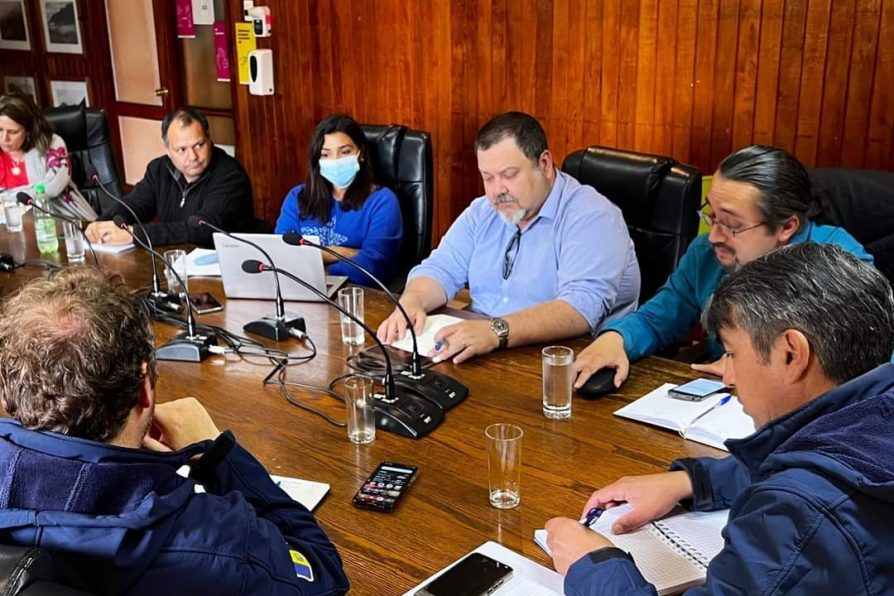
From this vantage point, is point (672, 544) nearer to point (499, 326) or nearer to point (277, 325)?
point (499, 326)

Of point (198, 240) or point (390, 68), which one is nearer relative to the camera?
point (198, 240)

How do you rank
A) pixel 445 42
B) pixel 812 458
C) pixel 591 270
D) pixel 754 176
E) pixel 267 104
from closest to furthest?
pixel 812 458, pixel 754 176, pixel 591 270, pixel 445 42, pixel 267 104

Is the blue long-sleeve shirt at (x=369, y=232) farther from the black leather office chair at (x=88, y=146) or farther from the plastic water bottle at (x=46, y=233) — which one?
the black leather office chair at (x=88, y=146)

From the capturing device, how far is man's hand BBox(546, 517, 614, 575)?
118 cm

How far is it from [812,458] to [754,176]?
1.21 meters

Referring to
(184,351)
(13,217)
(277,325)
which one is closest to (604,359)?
(277,325)

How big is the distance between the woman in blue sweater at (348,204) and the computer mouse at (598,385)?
1418 mm

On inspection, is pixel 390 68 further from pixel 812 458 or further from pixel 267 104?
pixel 812 458

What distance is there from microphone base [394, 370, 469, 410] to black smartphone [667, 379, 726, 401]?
0.42m

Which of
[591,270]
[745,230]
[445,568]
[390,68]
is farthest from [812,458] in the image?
[390,68]

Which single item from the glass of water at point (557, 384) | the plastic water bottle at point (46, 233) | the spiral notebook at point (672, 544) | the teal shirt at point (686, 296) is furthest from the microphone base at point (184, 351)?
the plastic water bottle at point (46, 233)

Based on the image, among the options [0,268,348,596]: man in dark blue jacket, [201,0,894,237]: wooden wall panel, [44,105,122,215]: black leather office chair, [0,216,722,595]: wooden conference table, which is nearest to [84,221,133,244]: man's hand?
[0,216,722,595]: wooden conference table

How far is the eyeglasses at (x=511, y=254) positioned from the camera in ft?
8.29

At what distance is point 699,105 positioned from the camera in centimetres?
334
